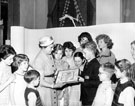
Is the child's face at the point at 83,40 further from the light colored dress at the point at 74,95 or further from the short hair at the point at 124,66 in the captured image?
the short hair at the point at 124,66

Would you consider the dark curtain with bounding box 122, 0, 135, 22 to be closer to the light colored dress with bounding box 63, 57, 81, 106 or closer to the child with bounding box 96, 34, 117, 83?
the child with bounding box 96, 34, 117, 83

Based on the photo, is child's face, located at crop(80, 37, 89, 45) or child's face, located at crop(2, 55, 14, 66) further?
child's face, located at crop(80, 37, 89, 45)

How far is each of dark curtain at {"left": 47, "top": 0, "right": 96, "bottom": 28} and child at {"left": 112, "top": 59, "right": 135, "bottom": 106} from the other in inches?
73.2

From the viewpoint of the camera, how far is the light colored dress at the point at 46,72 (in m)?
3.70

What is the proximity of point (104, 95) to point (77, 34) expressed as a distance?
1401 millimetres

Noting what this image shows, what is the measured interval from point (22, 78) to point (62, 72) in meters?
0.45

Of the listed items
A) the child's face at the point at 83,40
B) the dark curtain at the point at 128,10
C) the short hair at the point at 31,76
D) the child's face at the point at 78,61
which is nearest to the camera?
the short hair at the point at 31,76

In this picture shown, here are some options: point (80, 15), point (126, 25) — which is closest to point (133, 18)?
point (126, 25)

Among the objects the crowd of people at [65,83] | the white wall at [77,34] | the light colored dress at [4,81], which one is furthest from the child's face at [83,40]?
the light colored dress at [4,81]

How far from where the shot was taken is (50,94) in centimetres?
382

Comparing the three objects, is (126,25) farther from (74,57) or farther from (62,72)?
(62,72)

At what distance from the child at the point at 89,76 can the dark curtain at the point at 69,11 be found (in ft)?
4.68

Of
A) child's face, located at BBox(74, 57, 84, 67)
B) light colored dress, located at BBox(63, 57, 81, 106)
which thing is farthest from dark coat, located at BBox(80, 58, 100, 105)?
light colored dress, located at BBox(63, 57, 81, 106)

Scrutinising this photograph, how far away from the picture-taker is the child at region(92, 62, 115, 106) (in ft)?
10.9
